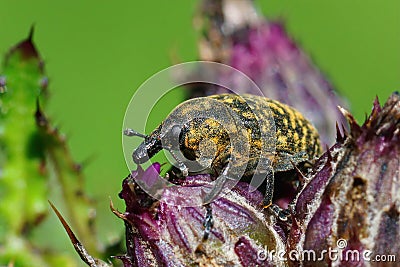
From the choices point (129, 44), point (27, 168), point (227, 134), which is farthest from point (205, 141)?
point (129, 44)

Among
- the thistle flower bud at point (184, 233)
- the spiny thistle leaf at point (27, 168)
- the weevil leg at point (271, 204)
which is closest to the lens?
the thistle flower bud at point (184, 233)

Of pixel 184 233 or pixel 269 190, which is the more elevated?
pixel 269 190

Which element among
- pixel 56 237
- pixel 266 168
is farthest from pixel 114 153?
pixel 266 168

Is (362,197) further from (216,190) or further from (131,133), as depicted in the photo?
(131,133)

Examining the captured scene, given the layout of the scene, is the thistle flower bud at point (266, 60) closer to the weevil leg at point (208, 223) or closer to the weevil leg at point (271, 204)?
the weevil leg at point (271, 204)

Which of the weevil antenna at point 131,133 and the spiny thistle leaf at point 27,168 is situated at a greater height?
the spiny thistle leaf at point 27,168

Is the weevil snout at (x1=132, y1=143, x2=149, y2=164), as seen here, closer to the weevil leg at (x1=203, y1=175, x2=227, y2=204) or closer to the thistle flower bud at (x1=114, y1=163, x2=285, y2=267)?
the thistle flower bud at (x1=114, y1=163, x2=285, y2=267)

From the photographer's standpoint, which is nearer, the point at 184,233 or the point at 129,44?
the point at 184,233

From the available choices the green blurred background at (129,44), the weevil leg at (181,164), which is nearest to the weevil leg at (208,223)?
the weevil leg at (181,164)
